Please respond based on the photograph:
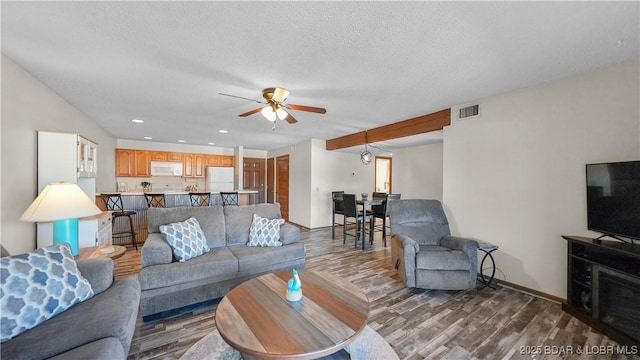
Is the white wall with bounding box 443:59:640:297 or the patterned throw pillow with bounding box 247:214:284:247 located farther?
the patterned throw pillow with bounding box 247:214:284:247

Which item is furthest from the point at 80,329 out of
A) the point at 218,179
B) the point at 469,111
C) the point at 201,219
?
the point at 218,179

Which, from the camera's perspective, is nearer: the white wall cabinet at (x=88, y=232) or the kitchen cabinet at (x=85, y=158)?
the white wall cabinet at (x=88, y=232)

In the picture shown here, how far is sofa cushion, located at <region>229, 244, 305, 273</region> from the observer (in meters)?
2.61

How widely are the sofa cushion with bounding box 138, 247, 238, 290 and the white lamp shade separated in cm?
74

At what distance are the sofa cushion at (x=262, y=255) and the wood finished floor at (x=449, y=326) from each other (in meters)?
0.51

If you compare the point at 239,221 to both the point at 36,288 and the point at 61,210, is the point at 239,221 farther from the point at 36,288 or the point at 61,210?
the point at 36,288

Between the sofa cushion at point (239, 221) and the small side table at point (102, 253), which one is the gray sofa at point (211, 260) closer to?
the sofa cushion at point (239, 221)

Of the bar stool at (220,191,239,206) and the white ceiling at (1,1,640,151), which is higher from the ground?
the white ceiling at (1,1,640,151)

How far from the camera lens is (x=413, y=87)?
107 inches

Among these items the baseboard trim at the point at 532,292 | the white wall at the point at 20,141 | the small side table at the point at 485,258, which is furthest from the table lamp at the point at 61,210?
the baseboard trim at the point at 532,292

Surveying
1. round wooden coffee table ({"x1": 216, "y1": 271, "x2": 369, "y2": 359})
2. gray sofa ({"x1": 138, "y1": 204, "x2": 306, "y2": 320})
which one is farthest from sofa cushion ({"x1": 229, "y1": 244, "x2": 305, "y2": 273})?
round wooden coffee table ({"x1": 216, "y1": 271, "x2": 369, "y2": 359})

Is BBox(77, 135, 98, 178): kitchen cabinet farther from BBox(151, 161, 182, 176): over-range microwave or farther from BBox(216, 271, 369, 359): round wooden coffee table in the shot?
BBox(151, 161, 182, 176): over-range microwave

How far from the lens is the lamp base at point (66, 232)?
205 centimetres

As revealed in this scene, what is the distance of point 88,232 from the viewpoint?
9.12 ft
